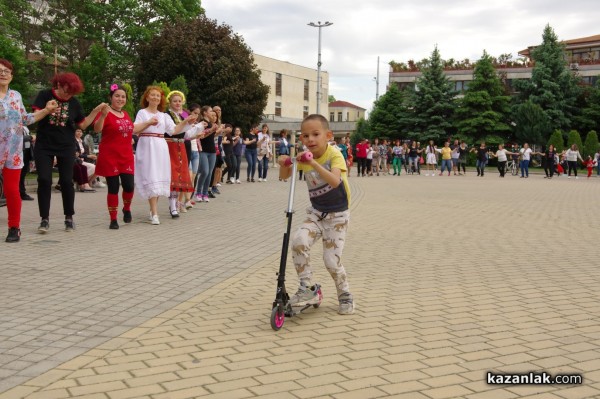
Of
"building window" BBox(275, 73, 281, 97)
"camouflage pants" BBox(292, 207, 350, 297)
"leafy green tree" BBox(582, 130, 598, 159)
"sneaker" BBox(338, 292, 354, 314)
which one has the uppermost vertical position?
"building window" BBox(275, 73, 281, 97)

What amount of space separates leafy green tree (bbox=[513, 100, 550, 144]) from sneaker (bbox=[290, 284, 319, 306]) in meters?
55.5

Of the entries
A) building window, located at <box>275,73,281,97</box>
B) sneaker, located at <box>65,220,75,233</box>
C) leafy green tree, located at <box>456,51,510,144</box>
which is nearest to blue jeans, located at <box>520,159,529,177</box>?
leafy green tree, located at <box>456,51,510,144</box>

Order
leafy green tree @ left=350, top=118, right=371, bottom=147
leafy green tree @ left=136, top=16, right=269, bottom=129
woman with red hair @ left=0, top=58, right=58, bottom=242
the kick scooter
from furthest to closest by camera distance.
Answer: leafy green tree @ left=350, top=118, right=371, bottom=147
leafy green tree @ left=136, top=16, right=269, bottom=129
woman with red hair @ left=0, top=58, right=58, bottom=242
the kick scooter

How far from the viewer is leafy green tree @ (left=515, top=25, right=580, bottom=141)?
191ft

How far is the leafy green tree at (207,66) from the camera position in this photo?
128 feet

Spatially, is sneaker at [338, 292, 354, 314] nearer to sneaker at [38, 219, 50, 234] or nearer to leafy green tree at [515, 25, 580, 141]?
sneaker at [38, 219, 50, 234]

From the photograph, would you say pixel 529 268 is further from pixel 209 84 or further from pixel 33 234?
pixel 209 84

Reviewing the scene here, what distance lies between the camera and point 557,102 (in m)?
58.5

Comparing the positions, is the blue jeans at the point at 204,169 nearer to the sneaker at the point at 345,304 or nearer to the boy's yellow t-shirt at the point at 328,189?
the boy's yellow t-shirt at the point at 328,189

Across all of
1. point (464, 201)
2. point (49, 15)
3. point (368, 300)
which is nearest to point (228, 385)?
point (368, 300)

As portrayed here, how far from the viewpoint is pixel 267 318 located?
5117 mm

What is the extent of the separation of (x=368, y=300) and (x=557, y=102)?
5767 centimetres

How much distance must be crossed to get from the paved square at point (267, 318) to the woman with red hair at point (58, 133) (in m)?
0.64

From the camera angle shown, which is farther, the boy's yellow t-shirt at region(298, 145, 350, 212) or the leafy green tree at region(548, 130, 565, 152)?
the leafy green tree at region(548, 130, 565, 152)
